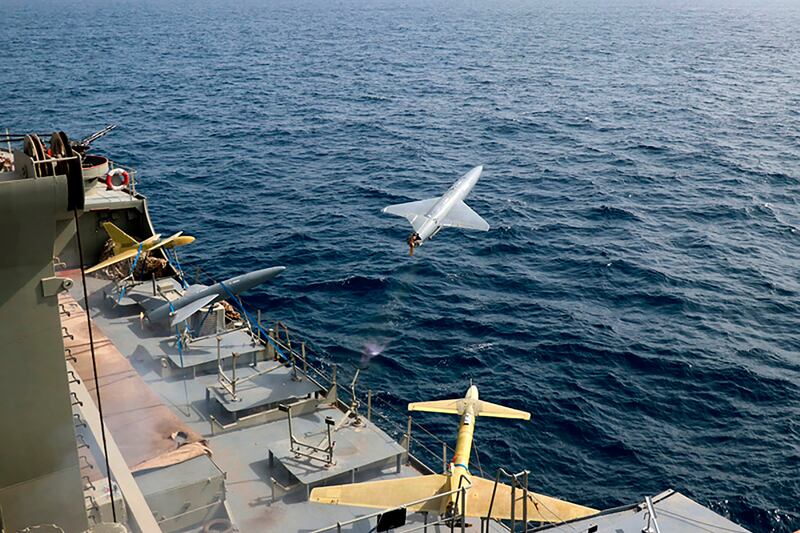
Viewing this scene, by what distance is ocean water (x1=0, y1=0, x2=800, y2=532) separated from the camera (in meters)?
37.2

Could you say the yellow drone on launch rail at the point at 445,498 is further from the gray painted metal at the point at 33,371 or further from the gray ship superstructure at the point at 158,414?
the gray painted metal at the point at 33,371

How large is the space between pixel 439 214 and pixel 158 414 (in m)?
32.4

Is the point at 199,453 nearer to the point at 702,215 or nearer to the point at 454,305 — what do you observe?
the point at 454,305

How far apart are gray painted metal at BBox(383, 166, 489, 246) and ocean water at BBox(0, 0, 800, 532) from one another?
3.57 meters

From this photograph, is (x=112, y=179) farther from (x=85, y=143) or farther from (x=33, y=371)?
(x=33, y=371)

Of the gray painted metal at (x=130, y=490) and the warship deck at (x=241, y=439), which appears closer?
the gray painted metal at (x=130, y=490)

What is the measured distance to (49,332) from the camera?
38.0ft

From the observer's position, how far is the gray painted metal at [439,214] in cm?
5257

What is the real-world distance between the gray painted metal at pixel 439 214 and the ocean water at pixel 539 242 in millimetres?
3566

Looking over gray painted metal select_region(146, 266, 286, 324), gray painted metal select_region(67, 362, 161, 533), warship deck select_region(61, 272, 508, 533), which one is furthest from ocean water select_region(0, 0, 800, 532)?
gray painted metal select_region(67, 362, 161, 533)

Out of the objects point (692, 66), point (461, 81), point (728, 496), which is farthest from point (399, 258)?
point (692, 66)

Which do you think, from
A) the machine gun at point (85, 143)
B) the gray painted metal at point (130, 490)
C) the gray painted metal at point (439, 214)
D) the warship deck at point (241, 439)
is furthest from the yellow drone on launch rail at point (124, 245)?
the gray painted metal at point (130, 490)

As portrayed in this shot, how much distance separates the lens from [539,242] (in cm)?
6009

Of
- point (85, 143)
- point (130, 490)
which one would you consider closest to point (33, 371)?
point (130, 490)
